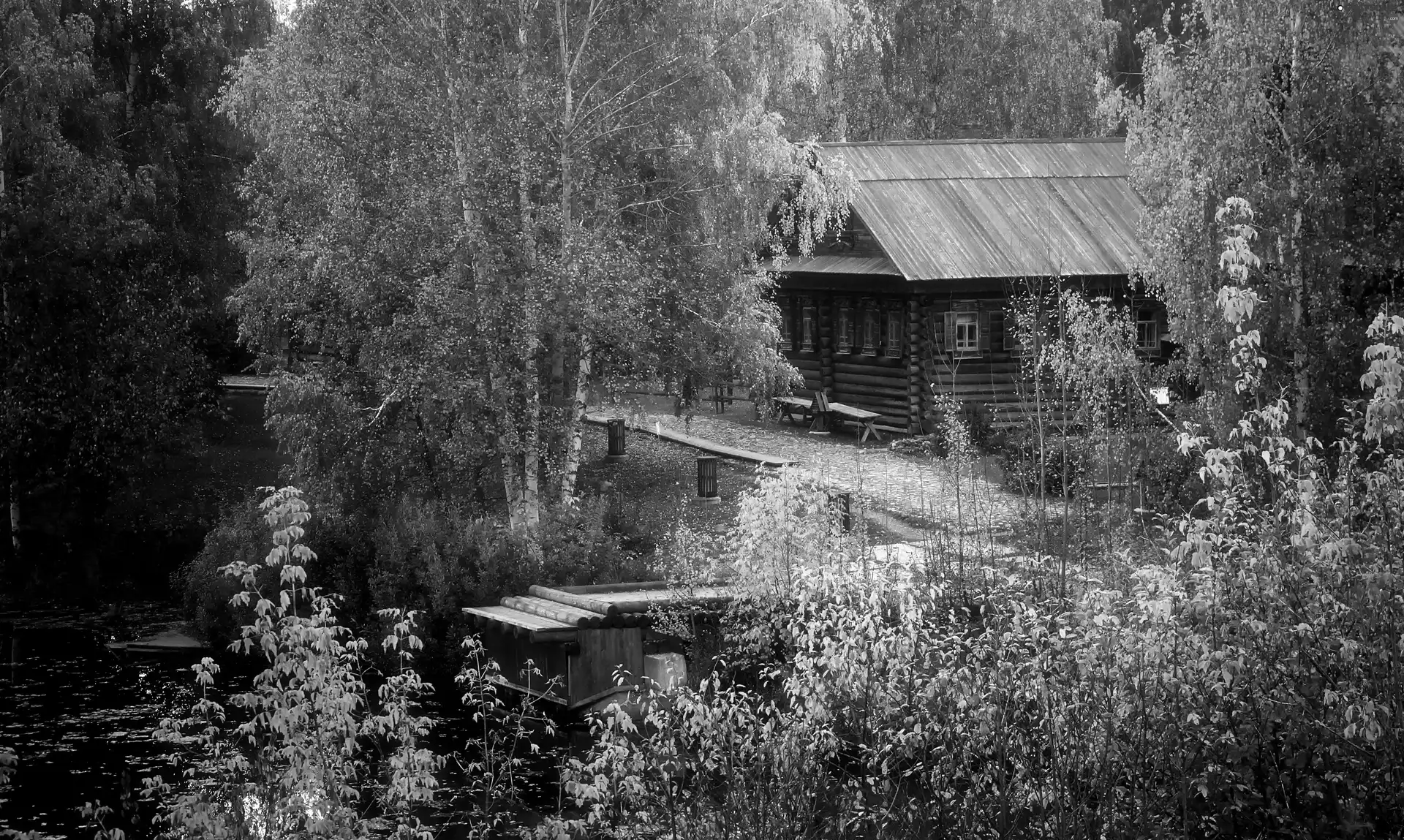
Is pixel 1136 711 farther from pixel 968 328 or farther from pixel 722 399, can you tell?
pixel 722 399

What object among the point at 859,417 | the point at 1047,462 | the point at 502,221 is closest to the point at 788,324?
the point at 859,417

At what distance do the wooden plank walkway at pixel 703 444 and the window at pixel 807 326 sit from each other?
3849 millimetres

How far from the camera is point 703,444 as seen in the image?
2666 centimetres

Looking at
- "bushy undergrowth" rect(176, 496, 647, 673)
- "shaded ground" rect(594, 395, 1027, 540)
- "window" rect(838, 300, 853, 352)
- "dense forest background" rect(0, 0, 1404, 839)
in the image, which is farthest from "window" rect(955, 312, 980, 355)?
"bushy undergrowth" rect(176, 496, 647, 673)

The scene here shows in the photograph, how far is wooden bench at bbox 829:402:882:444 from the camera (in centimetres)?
2847

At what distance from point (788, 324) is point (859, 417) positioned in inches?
185

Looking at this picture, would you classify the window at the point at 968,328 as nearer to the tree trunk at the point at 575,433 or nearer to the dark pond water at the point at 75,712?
the tree trunk at the point at 575,433

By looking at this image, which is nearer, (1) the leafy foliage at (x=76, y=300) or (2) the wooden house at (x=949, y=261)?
(1) the leafy foliage at (x=76, y=300)

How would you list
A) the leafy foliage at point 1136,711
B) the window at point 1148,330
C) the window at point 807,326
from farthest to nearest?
the window at point 807,326 < the window at point 1148,330 < the leafy foliage at point 1136,711

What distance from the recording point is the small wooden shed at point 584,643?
632 inches

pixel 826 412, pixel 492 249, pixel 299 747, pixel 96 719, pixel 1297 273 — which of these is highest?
pixel 492 249

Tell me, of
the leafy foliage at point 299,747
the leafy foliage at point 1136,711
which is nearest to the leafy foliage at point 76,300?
the leafy foliage at point 299,747

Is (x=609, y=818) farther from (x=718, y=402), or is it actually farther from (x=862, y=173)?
(x=718, y=402)

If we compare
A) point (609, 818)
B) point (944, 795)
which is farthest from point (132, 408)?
point (944, 795)
